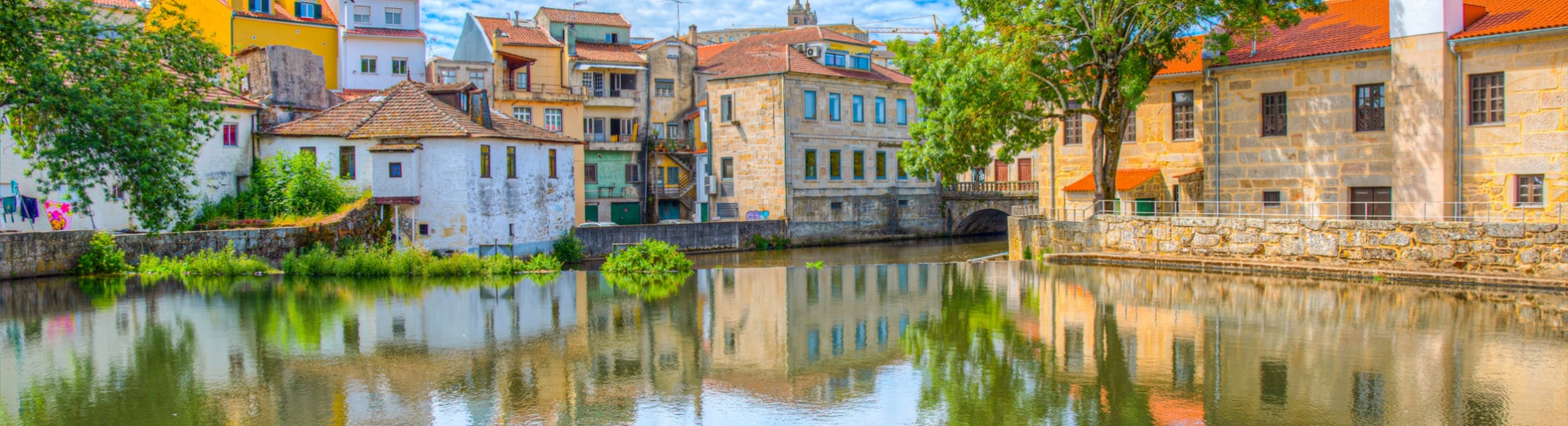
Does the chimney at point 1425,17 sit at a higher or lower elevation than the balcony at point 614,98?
lower

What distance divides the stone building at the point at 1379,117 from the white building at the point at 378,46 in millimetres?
30630

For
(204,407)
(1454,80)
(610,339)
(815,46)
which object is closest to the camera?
(204,407)

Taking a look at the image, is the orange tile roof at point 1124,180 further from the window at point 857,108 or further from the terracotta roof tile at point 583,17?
the terracotta roof tile at point 583,17

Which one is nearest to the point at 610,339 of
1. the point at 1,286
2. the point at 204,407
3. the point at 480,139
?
the point at 204,407

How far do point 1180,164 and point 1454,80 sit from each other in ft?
23.6

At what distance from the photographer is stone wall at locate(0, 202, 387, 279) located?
24.1 m

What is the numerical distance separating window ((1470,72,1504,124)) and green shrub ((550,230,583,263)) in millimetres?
23781

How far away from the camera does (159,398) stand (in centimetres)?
1235

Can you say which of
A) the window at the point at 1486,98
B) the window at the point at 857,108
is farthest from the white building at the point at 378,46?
the window at the point at 1486,98

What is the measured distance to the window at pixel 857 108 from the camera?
159ft

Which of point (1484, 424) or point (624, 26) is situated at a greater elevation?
point (624, 26)

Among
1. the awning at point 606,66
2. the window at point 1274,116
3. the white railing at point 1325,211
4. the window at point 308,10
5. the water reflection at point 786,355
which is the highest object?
the window at point 308,10

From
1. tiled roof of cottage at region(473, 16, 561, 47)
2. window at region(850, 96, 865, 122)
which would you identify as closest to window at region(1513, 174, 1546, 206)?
window at region(850, 96, 865, 122)

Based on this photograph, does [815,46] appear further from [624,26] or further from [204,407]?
[204,407]
